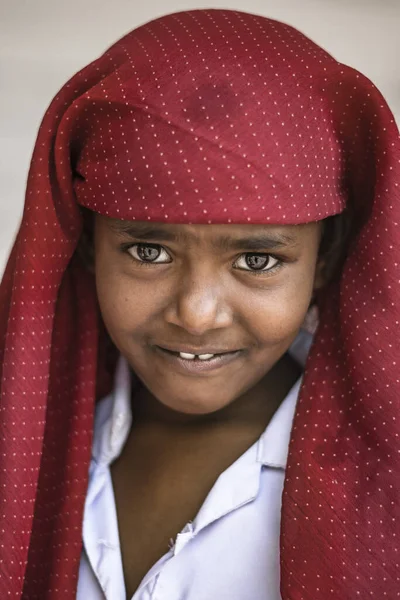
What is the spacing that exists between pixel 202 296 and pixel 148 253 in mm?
111

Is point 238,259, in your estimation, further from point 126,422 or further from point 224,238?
point 126,422

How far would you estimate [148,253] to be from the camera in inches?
48.7

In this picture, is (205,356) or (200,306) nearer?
(200,306)

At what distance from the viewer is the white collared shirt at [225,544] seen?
4.12 ft

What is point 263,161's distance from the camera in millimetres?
1132

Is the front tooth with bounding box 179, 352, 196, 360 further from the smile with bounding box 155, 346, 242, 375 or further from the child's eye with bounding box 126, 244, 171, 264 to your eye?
the child's eye with bounding box 126, 244, 171, 264

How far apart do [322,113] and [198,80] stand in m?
0.16

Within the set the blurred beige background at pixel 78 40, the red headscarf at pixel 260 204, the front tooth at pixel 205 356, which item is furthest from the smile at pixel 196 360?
the blurred beige background at pixel 78 40

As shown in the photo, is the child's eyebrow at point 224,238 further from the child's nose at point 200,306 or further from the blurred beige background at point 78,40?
the blurred beige background at point 78,40

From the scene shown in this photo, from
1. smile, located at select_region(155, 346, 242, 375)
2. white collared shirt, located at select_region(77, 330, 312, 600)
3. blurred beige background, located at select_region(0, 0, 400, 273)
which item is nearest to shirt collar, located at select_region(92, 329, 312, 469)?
white collared shirt, located at select_region(77, 330, 312, 600)

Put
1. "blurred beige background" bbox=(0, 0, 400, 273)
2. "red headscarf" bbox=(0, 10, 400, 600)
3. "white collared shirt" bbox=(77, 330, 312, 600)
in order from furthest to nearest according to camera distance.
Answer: "blurred beige background" bbox=(0, 0, 400, 273) < "white collared shirt" bbox=(77, 330, 312, 600) < "red headscarf" bbox=(0, 10, 400, 600)

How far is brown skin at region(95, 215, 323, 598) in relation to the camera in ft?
3.89

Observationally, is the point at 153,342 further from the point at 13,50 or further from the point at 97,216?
the point at 13,50

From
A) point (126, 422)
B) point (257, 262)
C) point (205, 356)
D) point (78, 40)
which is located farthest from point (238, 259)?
point (78, 40)
